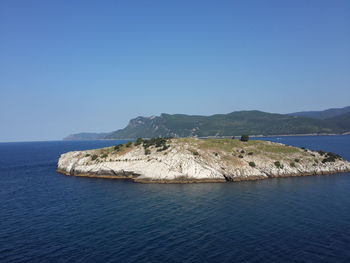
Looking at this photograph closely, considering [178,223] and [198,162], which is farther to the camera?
[198,162]

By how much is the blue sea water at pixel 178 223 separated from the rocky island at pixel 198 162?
35.1 ft

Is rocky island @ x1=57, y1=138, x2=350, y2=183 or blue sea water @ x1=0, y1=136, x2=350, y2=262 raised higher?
rocky island @ x1=57, y1=138, x2=350, y2=183

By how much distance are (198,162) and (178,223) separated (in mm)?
45874

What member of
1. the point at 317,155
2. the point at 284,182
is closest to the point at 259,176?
the point at 284,182

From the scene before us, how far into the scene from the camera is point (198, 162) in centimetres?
9225

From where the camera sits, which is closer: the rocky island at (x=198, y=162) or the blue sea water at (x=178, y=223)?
the blue sea water at (x=178, y=223)

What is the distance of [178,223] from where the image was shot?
156 feet

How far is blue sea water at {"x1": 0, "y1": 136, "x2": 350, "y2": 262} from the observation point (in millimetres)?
35688

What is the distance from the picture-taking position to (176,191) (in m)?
73.8

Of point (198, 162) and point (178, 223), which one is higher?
point (198, 162)

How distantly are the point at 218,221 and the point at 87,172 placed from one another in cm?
7259

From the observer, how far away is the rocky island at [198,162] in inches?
3543

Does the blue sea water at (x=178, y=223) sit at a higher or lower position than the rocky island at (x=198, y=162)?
lower

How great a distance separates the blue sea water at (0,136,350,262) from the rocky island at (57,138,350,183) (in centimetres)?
1069
